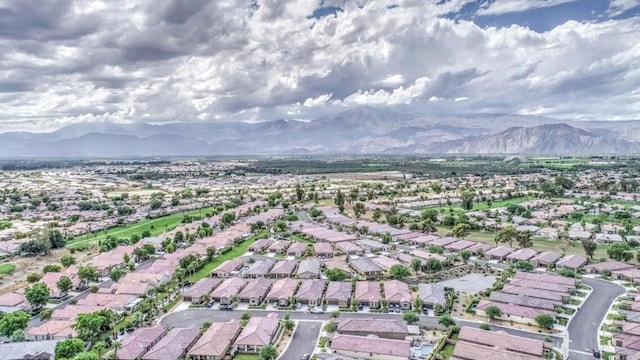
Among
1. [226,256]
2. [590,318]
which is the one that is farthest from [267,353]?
[226,256]

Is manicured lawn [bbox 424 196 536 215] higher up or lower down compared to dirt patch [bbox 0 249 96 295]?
higher up

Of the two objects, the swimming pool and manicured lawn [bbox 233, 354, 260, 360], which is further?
manicured lawn [bbox 233, 354, 260, 360]

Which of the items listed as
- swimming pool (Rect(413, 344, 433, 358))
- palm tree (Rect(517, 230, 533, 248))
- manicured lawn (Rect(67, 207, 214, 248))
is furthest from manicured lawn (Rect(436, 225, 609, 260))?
manicured lawn (Rect(67, 207, 214, 248))

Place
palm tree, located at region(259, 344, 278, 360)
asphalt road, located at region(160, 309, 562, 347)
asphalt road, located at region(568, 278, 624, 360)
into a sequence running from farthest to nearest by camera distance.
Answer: asphalt road, located at region(160, 309, 562, 347), asphalt road, located at region(568, 278, 624, 360), palm tree, located at region(259, 344, 278, 360)

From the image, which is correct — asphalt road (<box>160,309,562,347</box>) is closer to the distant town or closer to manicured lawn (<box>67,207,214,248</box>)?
the distant town

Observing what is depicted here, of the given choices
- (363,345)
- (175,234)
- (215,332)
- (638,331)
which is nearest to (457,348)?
(363,345)

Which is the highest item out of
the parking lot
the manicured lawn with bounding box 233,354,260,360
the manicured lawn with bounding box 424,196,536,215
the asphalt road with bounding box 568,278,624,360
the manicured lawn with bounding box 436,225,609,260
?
the manicured lawn with bounding box 424,196,536,215

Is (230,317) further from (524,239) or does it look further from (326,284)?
(524,239)
